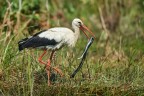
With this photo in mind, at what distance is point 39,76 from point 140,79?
4.73 feet

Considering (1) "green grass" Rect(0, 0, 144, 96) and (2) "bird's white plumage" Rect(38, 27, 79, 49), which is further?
(2) "bird's white plumage" Rect(38, 27, 79, 49)

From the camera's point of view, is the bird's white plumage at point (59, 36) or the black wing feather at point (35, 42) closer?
the black wing feather at point (35, 42)

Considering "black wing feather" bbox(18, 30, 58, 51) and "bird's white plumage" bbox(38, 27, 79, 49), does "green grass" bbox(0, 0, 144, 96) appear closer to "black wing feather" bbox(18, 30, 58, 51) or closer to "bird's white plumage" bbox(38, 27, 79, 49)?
"black wing feather" bbox(18, 30, 58, 51)

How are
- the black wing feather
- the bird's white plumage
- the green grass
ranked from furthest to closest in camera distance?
the bird's white plumage
the black wing feather
the green grass

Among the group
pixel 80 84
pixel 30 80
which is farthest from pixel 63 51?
pixel 30 80

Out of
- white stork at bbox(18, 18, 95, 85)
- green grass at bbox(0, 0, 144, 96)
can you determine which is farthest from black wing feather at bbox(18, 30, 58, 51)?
green grass at bbox(0, 0, 144, 96)

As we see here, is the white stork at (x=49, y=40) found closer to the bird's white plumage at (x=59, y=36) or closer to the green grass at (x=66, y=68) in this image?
the bird's white plumage at (x=59, y=36)

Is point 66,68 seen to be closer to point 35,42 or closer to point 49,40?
point 49,40

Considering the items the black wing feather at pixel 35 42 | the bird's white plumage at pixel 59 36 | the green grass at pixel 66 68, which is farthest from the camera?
the bird's white plumage at pixel 59 36

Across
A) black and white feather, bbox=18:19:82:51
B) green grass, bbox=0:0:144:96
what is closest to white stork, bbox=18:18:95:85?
black and white feather, bbox=18:19:82:51

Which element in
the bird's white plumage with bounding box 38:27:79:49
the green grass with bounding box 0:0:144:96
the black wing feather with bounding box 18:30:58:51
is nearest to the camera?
the green grass with bounding box 0:0:144:96

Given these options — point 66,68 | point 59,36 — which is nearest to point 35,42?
point 59,36

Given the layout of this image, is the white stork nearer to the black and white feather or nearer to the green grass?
the black and white feather

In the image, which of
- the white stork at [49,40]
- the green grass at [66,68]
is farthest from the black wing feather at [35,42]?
the green grass at [66,68]
